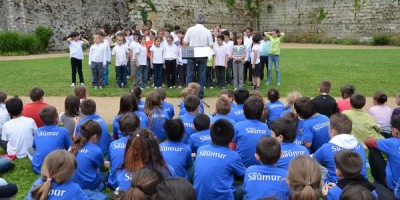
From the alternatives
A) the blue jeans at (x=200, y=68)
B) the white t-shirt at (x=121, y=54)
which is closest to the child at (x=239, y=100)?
the blue jeans at (x=200, y=68)

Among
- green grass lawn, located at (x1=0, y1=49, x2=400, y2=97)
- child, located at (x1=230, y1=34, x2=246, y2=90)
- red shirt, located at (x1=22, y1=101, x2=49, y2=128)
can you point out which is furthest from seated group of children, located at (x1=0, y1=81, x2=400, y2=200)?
green grass lawn, located at (x1=0, y1=49, x2=400, y2=97)

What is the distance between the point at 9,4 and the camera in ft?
74.2

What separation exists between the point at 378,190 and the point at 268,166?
1.41 m

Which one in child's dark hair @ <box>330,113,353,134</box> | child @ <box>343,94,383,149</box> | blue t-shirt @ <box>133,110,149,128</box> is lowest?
child @ <box>343,94,383,149</box>

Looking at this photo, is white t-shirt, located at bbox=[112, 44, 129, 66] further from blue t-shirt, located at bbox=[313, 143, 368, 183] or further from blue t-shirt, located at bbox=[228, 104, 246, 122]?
blue t-shirt, located at bbox=[313, 143, 368, 183]

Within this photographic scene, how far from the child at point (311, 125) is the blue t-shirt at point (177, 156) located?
1744 millimetres

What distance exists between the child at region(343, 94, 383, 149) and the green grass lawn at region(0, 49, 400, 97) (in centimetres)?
486

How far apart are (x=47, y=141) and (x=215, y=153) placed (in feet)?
7.65

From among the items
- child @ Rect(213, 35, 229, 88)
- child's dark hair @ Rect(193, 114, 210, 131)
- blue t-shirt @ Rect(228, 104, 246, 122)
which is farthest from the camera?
child @ Rect(213, 35, 229, 88)

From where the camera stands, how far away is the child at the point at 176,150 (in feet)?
15.9

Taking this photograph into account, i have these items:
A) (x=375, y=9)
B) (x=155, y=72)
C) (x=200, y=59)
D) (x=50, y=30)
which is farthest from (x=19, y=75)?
(x=375, y=9)

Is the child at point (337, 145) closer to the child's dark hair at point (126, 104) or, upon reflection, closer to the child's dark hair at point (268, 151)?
the child's dark hair at point (268, 151)

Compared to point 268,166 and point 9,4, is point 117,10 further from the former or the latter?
point 268,166

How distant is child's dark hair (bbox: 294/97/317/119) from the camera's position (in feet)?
19.4
